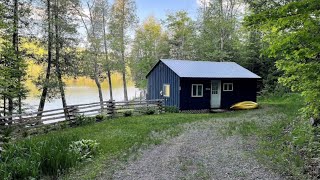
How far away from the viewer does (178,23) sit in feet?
110

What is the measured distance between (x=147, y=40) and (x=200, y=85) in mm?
16993

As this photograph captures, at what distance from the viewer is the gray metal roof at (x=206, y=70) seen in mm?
18500

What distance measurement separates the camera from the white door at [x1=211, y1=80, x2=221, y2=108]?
63.2ft

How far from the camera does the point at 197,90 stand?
1877cm

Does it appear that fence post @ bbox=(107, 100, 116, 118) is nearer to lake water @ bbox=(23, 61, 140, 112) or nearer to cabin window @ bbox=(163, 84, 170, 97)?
lake water @ bbox=(23, 61, 140, 112)

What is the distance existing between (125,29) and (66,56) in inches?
538

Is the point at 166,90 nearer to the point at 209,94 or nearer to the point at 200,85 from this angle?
the point at 200,85

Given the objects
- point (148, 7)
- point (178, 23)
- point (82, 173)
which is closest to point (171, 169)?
point (82, 173)

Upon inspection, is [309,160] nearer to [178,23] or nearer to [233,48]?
[233,48]

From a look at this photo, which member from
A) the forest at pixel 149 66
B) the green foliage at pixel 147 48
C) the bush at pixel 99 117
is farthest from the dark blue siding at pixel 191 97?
the green foliage at pixel 147 48

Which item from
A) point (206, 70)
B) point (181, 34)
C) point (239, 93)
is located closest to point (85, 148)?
point (206, 70)

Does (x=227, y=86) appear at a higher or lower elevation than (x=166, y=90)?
higher

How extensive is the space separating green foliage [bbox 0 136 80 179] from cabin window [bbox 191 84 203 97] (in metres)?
12.2

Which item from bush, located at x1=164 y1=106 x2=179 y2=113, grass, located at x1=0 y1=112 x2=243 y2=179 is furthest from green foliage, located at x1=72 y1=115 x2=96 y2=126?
bush, located at x1=164 y1=106 x2=179 y2=113
